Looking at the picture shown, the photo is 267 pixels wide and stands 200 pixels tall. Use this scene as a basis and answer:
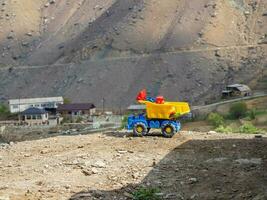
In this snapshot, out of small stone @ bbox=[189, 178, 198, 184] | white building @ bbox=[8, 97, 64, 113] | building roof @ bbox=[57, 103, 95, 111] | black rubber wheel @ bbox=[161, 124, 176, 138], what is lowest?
small stone @ bbox=[189, 178, 198, 184]

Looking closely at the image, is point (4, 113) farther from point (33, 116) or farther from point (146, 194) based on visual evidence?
point (146, 194)

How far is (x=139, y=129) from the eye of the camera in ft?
52.2

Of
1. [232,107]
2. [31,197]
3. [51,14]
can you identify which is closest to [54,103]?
[232,107]

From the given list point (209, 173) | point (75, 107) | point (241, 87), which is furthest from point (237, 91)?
point (209, 173)

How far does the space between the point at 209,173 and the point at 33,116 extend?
50.7 metres

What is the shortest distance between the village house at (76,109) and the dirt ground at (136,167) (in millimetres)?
44464

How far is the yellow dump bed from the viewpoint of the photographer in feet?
51.7

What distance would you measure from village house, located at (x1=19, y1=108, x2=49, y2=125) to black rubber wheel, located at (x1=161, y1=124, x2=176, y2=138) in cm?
4589

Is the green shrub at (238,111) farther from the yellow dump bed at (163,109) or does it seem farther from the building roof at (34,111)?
the yellow dump bed at (163,109)

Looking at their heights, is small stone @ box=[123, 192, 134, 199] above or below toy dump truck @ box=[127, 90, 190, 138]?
below

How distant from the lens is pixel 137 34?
78625 millimetres

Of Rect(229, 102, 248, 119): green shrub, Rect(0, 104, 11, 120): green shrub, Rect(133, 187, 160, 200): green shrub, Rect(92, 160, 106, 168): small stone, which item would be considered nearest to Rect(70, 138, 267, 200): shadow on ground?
Rect(133, 187, 160, 200): green shrub

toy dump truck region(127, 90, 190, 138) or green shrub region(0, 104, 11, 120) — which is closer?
toy dump truck region(127, 90, 190, 138)

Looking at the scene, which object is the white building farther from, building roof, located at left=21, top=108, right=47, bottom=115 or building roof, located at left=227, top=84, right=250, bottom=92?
building roof, located at left=227, top=84, right=250, bottom=92
